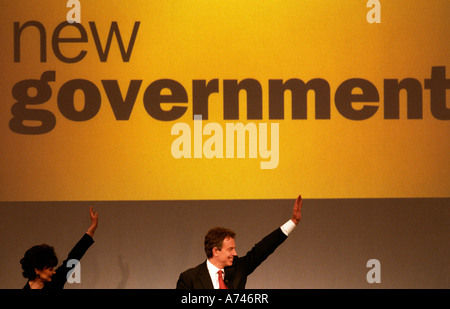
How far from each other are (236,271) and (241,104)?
1432 millimetres

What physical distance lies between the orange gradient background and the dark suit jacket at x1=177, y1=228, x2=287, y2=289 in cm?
92

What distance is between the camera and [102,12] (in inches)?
188

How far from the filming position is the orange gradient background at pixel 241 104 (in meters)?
4.71

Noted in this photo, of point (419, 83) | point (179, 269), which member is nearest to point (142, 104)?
point (179, 269)

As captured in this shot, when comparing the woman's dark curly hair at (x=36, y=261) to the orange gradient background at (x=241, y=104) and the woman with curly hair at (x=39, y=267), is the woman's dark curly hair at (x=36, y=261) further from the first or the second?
the orange gradient background at (x=241, y=104)

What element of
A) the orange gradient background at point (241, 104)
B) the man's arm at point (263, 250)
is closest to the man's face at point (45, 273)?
the man's arm at point (263, 250)

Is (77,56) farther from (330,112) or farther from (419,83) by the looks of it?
(419,83)

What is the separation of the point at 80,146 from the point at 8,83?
72 centimetres

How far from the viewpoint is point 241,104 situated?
187 inches

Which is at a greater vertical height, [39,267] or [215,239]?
→ [215,239]

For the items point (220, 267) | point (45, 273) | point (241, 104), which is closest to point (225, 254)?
point (220, 267)

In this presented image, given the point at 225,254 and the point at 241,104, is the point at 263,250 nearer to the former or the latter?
the point at 225,254

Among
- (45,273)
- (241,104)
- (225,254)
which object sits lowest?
(45,273)

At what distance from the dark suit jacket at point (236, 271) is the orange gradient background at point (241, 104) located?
36.0 inches
